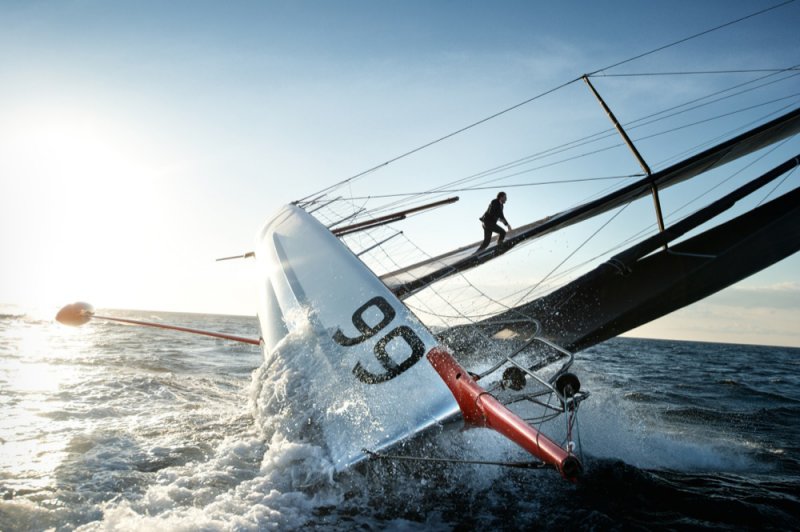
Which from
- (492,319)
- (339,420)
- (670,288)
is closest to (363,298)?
(339,420)

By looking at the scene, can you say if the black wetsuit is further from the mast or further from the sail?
the mast

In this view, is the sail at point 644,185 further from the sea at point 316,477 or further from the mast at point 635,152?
the sea at point 316,477

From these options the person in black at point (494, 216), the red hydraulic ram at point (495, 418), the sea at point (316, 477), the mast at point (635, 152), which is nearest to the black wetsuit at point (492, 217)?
the person in black at point (494, 216)

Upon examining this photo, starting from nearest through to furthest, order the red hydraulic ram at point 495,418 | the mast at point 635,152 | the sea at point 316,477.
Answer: the red hydraulic ram at point 495,418 → the sea at point 316,477 → the mast at point 635,152

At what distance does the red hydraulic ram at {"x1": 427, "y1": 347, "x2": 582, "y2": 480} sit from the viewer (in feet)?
5.47

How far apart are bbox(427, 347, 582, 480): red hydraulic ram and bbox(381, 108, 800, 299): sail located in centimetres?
259

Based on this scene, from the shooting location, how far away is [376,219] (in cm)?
786

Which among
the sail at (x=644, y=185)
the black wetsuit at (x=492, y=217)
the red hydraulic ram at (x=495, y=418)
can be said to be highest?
the black wetsuit at (x=492, y=217)

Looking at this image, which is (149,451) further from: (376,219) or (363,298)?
(376,219)

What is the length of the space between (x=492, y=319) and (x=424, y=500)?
2541 millimetres

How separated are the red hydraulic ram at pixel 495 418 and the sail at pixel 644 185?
8.49 feet

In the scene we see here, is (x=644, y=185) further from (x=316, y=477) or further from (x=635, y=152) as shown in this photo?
(x=316, y=477)

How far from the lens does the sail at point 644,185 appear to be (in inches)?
206

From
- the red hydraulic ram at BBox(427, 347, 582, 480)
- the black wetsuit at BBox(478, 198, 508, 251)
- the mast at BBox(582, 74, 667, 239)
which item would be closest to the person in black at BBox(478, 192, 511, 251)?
the black wetsuit at BBox(478, 198, 508, 251)
